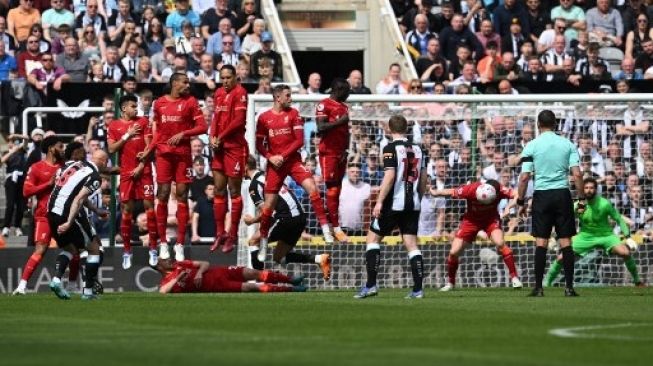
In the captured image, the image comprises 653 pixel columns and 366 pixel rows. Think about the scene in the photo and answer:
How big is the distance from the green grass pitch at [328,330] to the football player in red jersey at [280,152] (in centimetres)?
274

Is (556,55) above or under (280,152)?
above

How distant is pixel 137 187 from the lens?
2469 centimetres

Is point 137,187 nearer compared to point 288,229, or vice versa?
point 288,229

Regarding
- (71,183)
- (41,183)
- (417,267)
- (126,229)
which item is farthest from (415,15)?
(417,267)

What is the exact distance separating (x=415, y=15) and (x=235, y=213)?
1092cm

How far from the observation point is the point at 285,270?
1063 inches

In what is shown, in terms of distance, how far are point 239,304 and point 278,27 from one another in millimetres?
14182

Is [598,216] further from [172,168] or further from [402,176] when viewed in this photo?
[172,168]

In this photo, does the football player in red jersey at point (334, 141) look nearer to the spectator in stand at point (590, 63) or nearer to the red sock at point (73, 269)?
the red sock at point (73, 269)

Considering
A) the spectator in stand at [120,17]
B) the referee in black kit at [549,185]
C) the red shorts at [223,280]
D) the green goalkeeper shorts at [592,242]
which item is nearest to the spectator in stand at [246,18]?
the spectator in stand at [120,17]

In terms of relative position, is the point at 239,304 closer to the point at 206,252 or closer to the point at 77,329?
the point at 77,329

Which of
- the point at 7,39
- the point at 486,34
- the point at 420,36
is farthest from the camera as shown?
the point at 486,34

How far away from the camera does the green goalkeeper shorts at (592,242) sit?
25938mm

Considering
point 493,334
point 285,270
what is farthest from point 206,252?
point 493,334
